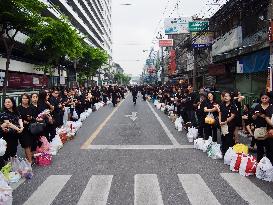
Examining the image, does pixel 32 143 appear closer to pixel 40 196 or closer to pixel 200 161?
pixel 40 196

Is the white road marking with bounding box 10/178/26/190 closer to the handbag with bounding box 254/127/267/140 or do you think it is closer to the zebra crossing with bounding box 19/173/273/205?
the zebra crossing with bounding box 19/173/273/205

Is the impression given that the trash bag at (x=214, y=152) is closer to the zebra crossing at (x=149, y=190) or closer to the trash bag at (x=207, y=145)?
the trash bag at (x=207, y=145)

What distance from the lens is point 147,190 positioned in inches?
273

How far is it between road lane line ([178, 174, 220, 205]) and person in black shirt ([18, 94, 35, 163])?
3510 mm

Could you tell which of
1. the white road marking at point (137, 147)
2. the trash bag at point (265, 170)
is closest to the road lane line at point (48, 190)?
the white road marking at point (137, 147)

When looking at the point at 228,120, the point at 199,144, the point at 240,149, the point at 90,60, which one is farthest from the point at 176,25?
the point at 240,149

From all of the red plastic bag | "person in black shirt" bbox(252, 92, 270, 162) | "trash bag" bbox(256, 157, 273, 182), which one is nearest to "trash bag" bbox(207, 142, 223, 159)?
"person in black shirt" bbox(252, 92, 270, 162)

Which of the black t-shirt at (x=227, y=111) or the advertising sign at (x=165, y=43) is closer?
the black t-shirt at (x=227, y=111)

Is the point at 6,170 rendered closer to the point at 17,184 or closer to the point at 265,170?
the point at 17,184

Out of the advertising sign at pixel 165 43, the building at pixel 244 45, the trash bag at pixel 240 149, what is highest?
the advertising sign at pixel 165 43

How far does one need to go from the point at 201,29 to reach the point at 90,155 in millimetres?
22269

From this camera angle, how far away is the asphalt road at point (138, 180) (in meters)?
6.46

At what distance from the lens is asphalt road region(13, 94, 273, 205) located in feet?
21.2

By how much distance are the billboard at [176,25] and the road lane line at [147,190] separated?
4609 centimetres
